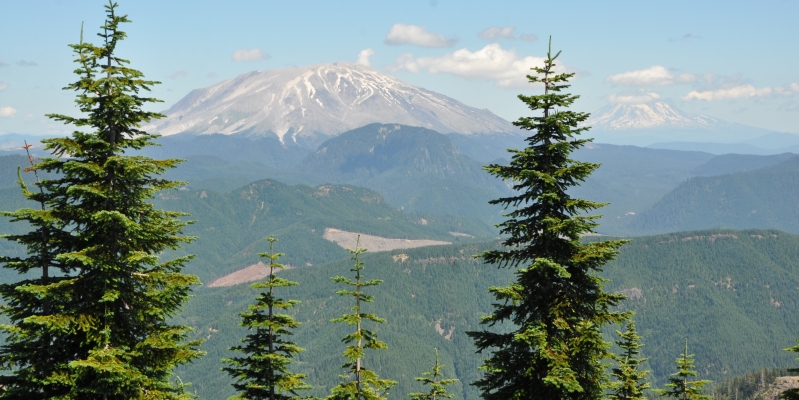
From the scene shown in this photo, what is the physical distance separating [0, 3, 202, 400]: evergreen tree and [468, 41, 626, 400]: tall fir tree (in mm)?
11779

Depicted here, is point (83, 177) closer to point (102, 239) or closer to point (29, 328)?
point (102, 239)

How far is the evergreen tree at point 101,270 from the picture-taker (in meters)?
22.8

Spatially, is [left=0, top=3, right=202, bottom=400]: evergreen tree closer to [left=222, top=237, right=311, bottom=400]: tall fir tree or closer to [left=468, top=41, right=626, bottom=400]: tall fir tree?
[left=222, top=237, right=311, bottom=400]: tall fir tree

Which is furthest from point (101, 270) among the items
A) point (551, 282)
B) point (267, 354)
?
point (551, 282)

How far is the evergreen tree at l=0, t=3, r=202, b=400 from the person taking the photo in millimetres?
22812

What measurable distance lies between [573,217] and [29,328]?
19.3m

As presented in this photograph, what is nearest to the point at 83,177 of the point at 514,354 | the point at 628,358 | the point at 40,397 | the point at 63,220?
the point at 63,220

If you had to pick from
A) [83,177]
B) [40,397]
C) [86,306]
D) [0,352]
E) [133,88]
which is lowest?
[40,397]

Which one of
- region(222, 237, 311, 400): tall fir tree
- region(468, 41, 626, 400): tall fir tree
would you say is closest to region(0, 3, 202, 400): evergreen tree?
region(222, 237, 311, 400): tall fir tree

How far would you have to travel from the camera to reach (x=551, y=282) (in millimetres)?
25641

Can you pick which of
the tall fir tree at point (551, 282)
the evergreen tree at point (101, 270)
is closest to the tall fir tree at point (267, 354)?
the evergreen tree at point (101, 270)

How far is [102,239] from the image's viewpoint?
24000 mm

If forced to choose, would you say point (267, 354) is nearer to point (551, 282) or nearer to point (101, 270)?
point (101, 270)

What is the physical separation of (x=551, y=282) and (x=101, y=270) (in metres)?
16.0
